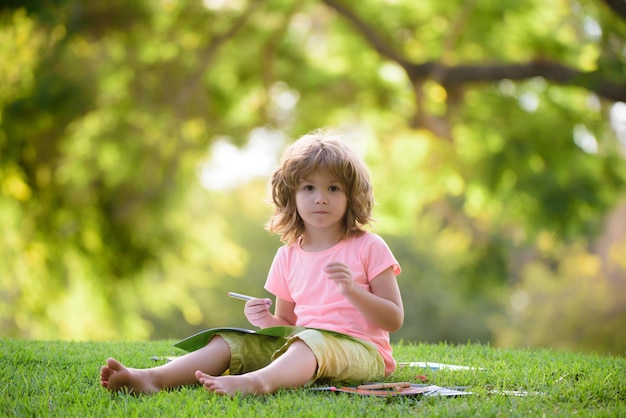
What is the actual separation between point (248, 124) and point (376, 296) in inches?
284

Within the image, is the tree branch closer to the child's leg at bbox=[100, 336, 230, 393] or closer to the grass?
the grass

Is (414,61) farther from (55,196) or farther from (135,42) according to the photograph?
(55,196)

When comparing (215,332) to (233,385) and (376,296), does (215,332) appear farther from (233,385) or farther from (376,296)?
(376,296)

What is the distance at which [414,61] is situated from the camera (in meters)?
8.99

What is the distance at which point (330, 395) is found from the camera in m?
2.90

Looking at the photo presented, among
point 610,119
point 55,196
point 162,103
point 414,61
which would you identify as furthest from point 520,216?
point 55,196

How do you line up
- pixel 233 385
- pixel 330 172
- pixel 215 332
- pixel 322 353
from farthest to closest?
1. pixel 330 172
2. pixel 215 332
3. pixel 322 353
4. pixel 233 385

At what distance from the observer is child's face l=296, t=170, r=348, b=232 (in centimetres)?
328

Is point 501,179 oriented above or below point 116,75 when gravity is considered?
below

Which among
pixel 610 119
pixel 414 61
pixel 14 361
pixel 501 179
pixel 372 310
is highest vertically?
pixel 414 61

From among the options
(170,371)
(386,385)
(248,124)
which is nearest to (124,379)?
(170,371)

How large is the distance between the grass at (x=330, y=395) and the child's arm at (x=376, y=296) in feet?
1.04

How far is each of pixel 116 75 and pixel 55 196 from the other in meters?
1.62

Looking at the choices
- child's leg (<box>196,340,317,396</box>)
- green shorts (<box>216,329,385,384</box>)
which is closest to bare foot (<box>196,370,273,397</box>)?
child's leg (<box>196,340,317,396</box>)
